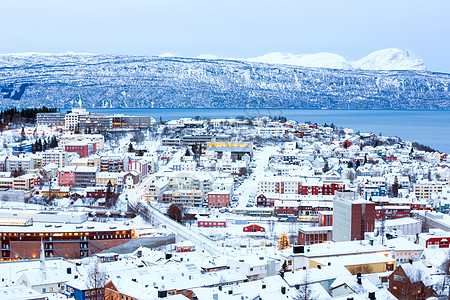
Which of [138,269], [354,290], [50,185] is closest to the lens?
[354,290]

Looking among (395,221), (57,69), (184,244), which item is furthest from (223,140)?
(57,69)

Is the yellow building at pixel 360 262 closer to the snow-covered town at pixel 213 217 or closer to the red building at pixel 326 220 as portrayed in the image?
the snow-covered town at pixel 213 217

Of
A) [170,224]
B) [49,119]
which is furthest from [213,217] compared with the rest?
[49,119]

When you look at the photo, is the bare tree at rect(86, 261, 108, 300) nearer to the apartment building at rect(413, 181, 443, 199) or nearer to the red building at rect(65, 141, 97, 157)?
the apartment building at rect(413, 181, 443, 199)

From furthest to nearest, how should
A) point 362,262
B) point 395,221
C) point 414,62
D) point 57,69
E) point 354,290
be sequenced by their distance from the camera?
point 414,62
point 57,69
point 395,221
point 362,262
point 354,290

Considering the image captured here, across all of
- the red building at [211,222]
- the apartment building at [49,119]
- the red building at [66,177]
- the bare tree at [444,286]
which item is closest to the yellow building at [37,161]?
the red building at [66,177]

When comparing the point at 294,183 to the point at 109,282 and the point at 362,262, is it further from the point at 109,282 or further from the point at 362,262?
the point at 109,282

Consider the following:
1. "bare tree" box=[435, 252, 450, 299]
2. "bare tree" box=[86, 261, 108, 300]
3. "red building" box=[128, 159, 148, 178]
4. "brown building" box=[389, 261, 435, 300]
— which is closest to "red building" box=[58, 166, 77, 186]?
"red building" box=[128, 159, 148, 178]
